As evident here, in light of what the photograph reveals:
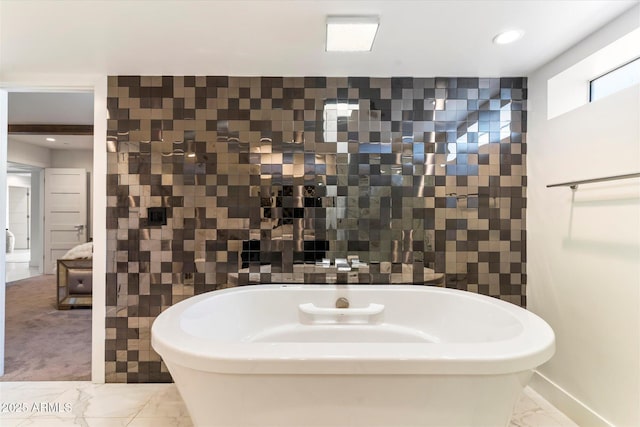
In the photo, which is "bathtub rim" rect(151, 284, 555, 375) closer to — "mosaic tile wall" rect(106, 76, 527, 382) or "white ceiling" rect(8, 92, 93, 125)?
"mosaic tile wall" rect(106, 76, 527, 382)

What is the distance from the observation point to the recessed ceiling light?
1566 millimetres

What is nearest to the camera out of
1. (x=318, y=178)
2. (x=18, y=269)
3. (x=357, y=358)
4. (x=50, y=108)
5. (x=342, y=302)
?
(x=357, y=358)

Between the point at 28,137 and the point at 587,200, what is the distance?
721 cm

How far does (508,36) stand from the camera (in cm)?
160

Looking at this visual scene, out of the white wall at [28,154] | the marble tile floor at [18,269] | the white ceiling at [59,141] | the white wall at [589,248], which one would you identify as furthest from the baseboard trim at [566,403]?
the white wall at [28,154]

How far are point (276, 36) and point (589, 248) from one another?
2.06 metres

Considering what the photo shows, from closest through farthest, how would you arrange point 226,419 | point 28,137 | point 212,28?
point 226,419, point 212,28, point 28,137

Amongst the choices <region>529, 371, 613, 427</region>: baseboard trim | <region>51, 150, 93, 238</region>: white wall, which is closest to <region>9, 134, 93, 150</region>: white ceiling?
<region>51, 150, 93, 238</region>: white wall

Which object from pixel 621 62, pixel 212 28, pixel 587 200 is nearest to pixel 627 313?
pixel 587 200

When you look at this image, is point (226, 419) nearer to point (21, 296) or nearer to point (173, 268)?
point (173, 268)

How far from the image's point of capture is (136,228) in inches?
81.7

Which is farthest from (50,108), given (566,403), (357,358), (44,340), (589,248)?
(566,403)

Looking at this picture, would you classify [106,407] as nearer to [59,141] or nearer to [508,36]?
[508,36]

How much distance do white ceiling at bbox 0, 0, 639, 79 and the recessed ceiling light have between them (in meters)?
0.04
